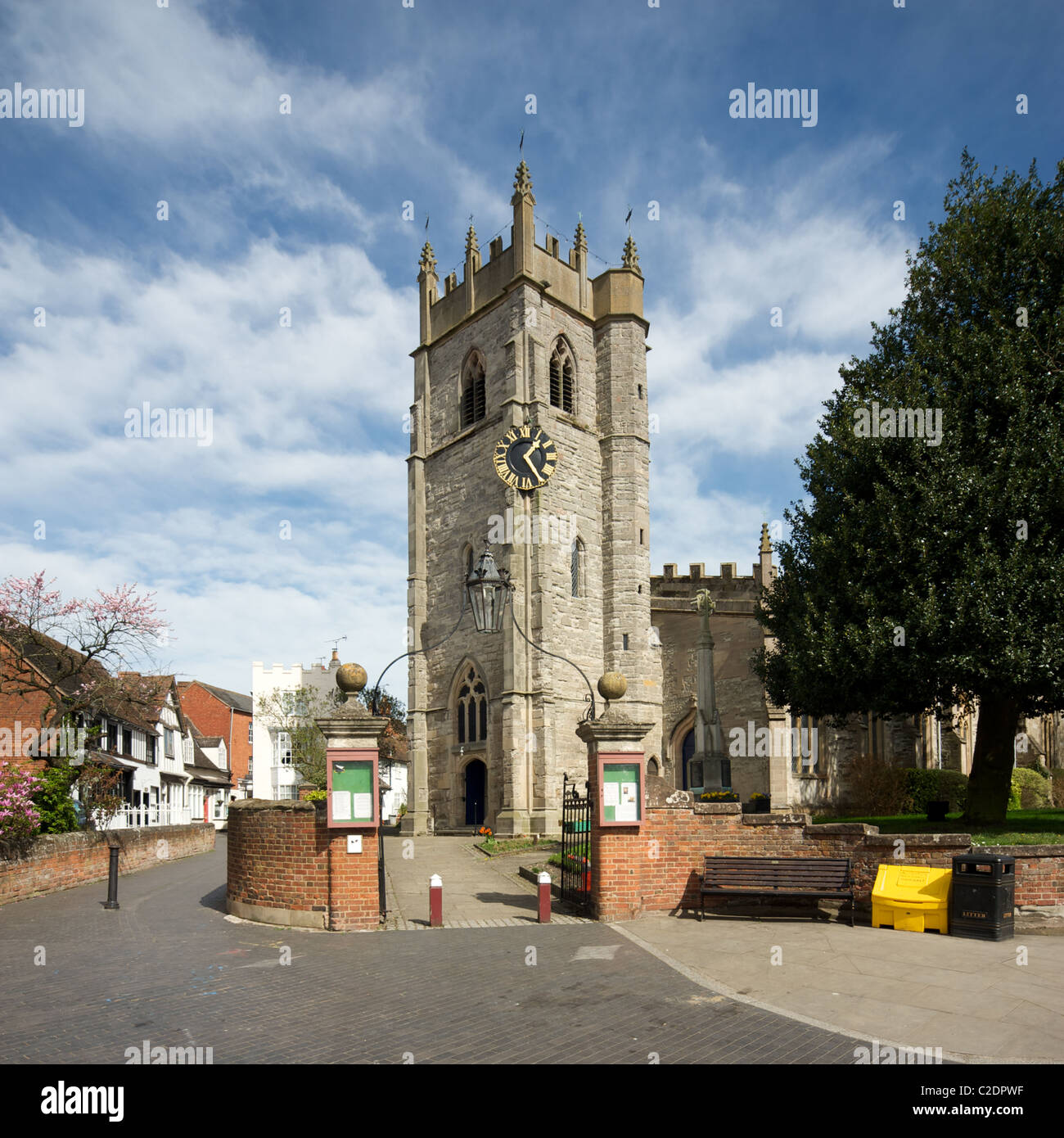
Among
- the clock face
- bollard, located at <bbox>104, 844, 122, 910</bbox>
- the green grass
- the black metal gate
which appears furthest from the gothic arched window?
bollard, located at <bbox>104, 844, 122, 910</bbox>

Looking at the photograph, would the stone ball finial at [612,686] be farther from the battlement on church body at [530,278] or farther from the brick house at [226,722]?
the brick house at [226,722]

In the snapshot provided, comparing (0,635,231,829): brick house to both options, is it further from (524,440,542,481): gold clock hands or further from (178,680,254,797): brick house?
(524,440,542,481): gold clock hands

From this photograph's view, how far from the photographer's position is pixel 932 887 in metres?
10.9

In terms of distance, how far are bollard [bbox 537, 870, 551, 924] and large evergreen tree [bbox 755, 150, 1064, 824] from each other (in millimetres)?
7164

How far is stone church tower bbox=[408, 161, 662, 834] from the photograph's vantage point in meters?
28.0

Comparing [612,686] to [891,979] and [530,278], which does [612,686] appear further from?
[530,278]

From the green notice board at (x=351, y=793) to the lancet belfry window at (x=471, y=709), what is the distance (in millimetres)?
18280

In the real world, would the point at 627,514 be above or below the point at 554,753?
above

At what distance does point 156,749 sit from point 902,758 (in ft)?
102

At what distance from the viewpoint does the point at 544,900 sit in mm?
11828

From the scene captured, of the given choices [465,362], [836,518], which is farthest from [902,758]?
[465,362]
